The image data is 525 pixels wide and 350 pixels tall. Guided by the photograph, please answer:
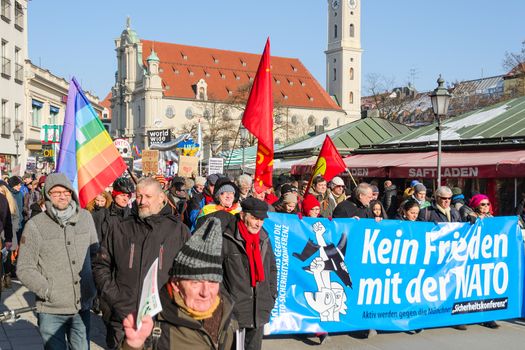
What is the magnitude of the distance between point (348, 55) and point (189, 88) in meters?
29.3

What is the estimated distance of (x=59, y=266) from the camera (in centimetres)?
460

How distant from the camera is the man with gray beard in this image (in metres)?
4.20

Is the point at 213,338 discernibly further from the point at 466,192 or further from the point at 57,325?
the point at 466,192

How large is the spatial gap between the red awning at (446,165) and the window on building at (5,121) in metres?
21.4

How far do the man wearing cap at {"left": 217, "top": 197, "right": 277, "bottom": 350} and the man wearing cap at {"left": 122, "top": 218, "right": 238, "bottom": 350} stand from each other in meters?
2.10

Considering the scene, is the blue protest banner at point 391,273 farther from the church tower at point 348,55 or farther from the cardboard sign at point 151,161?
the church tower at point 348,55

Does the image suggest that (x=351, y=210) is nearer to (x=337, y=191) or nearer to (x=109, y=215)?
(x=337, y=191)

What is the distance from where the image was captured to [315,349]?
21.9 feet

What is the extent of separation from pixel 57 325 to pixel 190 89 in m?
101

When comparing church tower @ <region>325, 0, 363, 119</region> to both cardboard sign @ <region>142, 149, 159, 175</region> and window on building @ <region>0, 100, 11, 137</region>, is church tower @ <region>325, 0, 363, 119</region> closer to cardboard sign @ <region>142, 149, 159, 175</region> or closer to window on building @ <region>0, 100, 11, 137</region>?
window on building @ <region>0, 100, 11, 137</region>

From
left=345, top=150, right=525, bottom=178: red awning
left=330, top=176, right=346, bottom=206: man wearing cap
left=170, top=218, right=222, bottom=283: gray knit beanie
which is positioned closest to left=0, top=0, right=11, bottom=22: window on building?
left=345, top=150, right=525, bottom=178: red awning

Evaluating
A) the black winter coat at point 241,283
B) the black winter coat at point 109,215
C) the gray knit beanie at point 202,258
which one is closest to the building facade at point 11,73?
the black winter coat at point 109,215

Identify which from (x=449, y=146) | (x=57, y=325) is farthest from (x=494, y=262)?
(x=449, y=146)

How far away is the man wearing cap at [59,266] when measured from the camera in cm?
455
